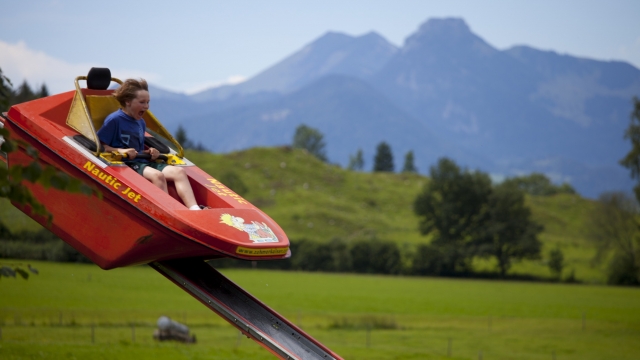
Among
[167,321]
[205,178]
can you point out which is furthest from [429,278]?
[205,178]

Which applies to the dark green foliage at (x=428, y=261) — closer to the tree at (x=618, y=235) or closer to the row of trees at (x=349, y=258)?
the row of trees at (x=349, y=258)

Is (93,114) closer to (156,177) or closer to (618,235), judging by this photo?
(156,177)

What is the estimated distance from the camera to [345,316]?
50375mm

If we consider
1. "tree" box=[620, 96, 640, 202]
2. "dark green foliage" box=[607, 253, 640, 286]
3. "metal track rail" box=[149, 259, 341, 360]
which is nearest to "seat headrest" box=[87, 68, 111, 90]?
"metal track rail" box=[149, 259, 341, 360]

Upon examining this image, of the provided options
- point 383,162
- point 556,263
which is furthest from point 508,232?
point 383,162

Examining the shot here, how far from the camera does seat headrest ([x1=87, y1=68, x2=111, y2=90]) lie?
11609 mm

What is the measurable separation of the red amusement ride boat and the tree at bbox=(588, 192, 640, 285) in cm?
7312

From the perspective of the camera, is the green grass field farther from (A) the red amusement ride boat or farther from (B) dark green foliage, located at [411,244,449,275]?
(A) the red amusement ride boat

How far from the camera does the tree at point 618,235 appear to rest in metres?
77.6

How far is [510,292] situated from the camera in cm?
7194

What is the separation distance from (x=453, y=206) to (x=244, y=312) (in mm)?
90947

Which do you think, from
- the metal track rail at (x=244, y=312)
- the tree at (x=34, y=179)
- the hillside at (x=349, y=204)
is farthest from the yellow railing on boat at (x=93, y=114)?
the hillside at (x=349, y=204)

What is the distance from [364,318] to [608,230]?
1688 inches

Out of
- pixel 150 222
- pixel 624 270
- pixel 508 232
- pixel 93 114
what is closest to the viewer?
pixel 150 222
